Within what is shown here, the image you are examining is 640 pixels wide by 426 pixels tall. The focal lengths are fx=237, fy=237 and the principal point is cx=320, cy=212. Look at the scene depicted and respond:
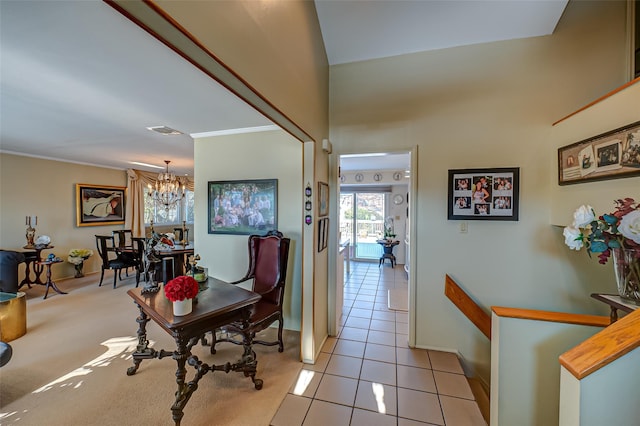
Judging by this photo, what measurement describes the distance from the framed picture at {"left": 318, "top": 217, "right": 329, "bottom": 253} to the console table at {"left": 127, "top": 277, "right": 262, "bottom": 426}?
2.82ft

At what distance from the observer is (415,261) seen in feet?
8.69

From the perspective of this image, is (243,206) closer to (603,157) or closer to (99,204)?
(603,157)

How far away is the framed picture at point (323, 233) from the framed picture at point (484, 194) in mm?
1334

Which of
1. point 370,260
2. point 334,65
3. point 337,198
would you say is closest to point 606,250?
point 337,198

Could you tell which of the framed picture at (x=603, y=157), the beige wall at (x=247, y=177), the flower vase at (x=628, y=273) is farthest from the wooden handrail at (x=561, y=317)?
the beige wall at (x=247, y=177)

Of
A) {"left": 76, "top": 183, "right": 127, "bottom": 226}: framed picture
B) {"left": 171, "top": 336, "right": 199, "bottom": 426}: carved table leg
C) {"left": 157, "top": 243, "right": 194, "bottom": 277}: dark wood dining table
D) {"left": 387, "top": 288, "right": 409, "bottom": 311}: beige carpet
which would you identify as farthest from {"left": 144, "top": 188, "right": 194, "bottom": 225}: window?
{"left": 387, "top": 288, "right": 409, "bottom": 311}: beige carpet

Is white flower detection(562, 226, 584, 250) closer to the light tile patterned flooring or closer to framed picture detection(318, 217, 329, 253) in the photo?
the light tile patterned flooring

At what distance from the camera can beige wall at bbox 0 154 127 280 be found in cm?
417

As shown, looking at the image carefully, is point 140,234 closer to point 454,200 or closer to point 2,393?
point 2,393

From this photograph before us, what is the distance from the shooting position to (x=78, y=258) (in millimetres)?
4836

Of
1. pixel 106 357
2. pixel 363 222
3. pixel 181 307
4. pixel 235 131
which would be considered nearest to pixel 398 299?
pixel 363 222

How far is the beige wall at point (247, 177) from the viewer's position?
9.85ft

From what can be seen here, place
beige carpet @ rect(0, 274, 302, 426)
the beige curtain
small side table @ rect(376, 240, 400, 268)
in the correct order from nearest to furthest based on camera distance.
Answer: beige carpet @ rect(0, 274, 302, 426), the beige curtain, small side table @ rect(376, 240, 400, 268)

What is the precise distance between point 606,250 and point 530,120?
147 centimetres
